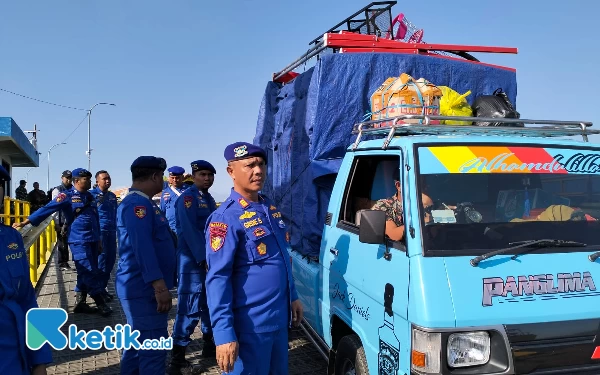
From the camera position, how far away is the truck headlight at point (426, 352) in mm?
2074

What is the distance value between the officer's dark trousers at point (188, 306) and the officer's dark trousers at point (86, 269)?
237 centimetres

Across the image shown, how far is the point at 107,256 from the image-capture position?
6.89 m

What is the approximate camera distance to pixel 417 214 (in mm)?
2475

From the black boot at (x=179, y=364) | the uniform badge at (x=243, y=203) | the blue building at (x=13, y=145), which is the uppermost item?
the blue building at (x=13, y=145)

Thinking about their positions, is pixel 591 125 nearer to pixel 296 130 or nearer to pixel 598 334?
pixel 598 334

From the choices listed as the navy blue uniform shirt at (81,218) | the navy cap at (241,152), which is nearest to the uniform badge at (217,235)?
the navy cap at (241,152)

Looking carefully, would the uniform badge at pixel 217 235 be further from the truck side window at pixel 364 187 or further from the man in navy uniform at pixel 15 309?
the truck side window at pixel 364 187

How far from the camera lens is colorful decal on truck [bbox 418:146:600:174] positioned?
2613 mm

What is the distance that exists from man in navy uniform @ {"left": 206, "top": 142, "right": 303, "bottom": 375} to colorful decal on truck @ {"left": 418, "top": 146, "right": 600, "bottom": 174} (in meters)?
1.02

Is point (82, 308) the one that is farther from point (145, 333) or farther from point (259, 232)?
point (259, 232)

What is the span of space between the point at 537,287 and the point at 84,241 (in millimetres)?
5945

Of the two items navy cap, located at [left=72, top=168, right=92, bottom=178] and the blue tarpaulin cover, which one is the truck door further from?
navy cap, located at [left=72, top=168, right=92, bottom=178]

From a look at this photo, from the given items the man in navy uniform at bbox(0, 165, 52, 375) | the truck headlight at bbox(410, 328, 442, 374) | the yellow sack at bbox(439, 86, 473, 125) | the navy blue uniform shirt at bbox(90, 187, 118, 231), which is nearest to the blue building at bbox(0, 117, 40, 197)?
the navy blue uniform shirt at bbox(90, 187, 118, 231)

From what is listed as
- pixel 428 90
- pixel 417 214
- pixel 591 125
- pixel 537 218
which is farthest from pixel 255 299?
pixel 591 125
